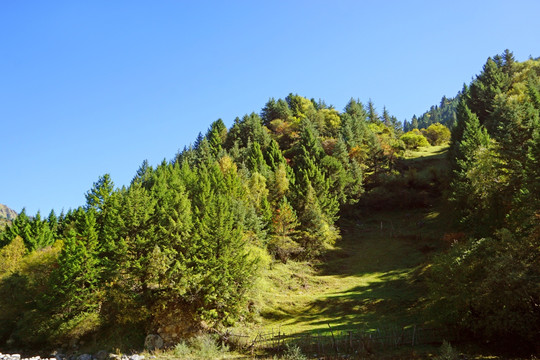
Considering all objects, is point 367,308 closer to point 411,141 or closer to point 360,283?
point 360,283

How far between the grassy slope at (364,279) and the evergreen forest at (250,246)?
122 centimetres

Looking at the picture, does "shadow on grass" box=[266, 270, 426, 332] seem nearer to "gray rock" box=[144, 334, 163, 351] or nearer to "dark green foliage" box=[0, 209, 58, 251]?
"gray rock" box=[144, 334, 163, 351]

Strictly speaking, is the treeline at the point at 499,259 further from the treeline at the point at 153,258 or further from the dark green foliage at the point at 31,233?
the dark green foliage at the point at 31,233

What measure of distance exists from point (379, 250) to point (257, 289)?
27821 millimetres

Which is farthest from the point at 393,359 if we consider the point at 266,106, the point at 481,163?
the point at 266,106

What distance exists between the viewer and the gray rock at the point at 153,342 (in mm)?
31314

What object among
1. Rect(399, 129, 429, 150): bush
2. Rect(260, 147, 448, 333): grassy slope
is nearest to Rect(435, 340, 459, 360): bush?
Rect(260, 147, 448, 333): grassy slope

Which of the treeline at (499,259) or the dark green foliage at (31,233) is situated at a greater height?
the dark green foliage at (31,233)

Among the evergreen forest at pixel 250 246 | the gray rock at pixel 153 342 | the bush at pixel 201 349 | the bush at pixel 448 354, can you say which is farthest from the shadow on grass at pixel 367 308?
the gray rock at pixel 153 342

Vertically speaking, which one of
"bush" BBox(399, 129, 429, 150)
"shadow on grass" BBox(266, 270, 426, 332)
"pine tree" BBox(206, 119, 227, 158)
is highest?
"pine tree" BBox(206, 119, 227, 158)

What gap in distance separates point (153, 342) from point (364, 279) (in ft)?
92.2

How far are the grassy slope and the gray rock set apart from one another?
33.8 ft

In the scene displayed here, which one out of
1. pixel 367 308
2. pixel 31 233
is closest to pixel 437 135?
pixel 367 308

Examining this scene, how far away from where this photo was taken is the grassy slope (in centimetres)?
3444
